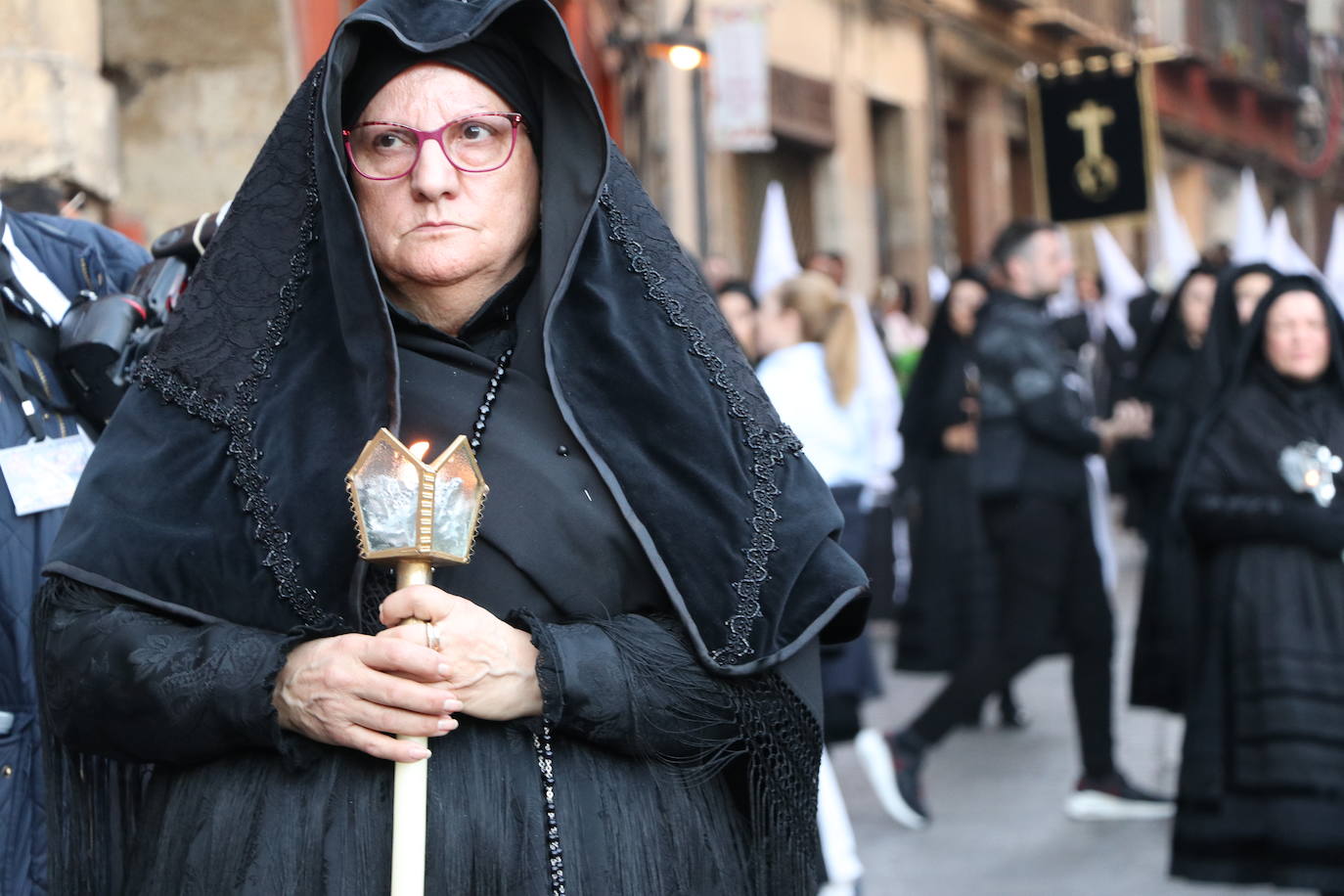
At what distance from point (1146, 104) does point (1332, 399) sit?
1404 centimetres

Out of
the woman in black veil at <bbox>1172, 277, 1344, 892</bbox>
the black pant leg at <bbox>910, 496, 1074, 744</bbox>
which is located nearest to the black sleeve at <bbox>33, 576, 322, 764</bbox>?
the woman in black veil at <bbox>1172, 277, 1344, 892</bbox>

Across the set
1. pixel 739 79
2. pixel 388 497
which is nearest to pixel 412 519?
pixel 388 497

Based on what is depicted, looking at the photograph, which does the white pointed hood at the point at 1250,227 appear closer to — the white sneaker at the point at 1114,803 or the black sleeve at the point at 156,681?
the white sneaker at the point at 1114,803

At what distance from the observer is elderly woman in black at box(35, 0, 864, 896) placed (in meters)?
2.34

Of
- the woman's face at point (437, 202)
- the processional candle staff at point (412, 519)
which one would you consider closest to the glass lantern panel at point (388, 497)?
the processional candle staff at point (412, 519)

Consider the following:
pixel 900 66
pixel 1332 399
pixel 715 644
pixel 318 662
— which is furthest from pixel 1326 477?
pixel 900 66

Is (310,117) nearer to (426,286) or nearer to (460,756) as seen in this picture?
(426,286)

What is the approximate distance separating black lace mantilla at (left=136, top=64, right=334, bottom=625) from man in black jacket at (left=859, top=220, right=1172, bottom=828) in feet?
15.3

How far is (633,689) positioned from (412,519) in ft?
1.18

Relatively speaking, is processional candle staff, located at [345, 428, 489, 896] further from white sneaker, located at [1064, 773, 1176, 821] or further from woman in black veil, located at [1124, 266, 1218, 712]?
white sneaker, located at [1064, 773, 1176, 821]

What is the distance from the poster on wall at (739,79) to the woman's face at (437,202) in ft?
31.5

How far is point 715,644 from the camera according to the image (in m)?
2.44

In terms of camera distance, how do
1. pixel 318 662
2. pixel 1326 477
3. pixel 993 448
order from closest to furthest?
pixel 318 662, pixel 1326 477, pixel 993 448

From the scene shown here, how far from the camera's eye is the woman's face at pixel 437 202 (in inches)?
97.0
